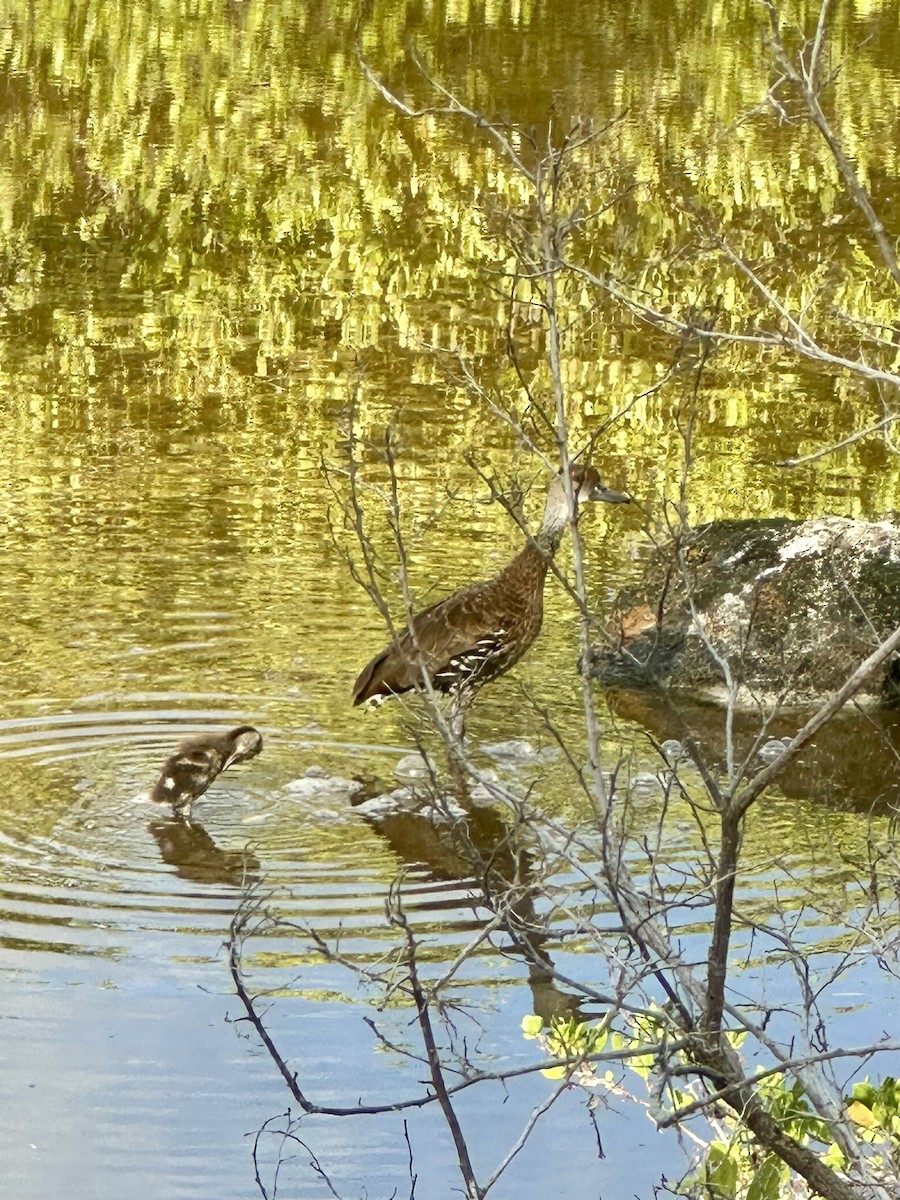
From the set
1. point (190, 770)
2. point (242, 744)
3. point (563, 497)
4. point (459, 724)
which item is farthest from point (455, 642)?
point (190, 770)

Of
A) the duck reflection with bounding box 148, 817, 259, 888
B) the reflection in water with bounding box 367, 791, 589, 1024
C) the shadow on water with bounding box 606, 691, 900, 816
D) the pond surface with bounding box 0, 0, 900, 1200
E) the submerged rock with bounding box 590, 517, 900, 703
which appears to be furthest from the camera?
the submerged rock with bounding box 590, 517, 900, 703

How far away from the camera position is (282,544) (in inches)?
415

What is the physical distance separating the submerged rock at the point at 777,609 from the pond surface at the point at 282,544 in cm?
40

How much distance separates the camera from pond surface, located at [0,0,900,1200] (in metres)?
5.52

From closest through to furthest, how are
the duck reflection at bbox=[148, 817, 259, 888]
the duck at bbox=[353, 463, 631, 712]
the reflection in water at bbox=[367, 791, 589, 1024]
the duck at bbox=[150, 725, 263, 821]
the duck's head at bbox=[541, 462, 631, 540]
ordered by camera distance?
the reflection in water at bbox=[367, 791, 589, 1024], the duck reflection at bbox=[148, 817, 259, 888], the duck at bbox=[150, 725, 263, 821], the duck at bbox=[353, 463, 631, 712], the duck's head at bbox=[541, 462, 631, 540]

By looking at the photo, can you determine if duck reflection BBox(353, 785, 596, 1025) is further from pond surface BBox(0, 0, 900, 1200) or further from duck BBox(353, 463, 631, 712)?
duck BBox(353, 463, 631, 712)

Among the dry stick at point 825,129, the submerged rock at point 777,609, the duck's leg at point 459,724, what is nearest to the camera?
the dry stick at point 825,129

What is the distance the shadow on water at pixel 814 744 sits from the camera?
8.09 meters

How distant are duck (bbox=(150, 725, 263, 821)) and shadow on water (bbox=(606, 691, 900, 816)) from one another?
1.60 meters

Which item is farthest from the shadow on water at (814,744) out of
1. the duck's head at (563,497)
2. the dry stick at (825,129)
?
the dry stick at (825,129)

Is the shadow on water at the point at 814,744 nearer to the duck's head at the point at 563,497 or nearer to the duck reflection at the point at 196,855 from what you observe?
the duck's head at the point at 563,497

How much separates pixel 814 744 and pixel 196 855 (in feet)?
9.23

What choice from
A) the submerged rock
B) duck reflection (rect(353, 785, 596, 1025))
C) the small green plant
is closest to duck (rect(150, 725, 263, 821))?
duck reflection (rect(353, 785, 596, 1025))

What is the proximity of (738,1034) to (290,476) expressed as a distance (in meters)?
7.32
